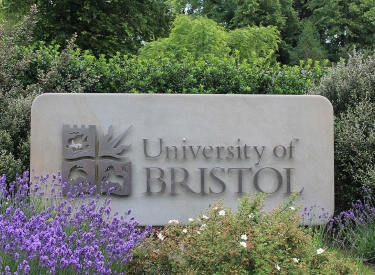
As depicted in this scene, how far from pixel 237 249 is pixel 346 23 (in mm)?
29913

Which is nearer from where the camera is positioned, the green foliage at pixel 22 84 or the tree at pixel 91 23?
the green foliage at pixel 22 84

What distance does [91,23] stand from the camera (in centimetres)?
1523

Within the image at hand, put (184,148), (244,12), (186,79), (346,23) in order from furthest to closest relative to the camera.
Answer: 1. (346,23)
2. (244,12)
3. (186,79)
4. (184,148)

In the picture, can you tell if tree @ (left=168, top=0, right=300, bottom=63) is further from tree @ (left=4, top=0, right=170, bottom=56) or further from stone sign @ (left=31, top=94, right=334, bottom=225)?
stone sign @ (left=31, top=94, right=334, bottom=225)

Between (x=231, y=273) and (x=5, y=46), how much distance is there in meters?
5.59

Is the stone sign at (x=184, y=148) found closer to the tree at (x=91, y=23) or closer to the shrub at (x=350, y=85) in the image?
the shrub at (x=350, y=85)

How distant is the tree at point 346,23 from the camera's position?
2884 cm

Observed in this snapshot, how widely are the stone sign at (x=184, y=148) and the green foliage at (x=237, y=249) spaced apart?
1.51 metres

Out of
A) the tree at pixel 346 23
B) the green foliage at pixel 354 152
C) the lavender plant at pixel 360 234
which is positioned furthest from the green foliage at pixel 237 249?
the tree at pixel 346 23

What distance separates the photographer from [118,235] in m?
3.12

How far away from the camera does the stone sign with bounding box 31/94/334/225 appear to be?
4.70 meters

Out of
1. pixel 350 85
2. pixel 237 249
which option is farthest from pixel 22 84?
pixel 237 249

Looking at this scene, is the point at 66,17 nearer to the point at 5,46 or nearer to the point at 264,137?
the point at 5,46

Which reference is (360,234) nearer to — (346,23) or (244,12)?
(244,12)
